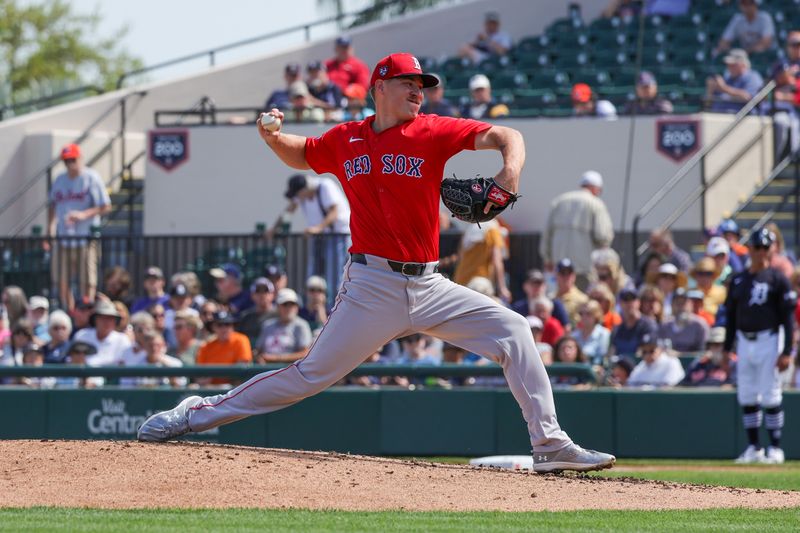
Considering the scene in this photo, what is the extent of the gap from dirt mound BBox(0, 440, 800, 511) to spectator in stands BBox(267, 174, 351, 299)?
26.2ft

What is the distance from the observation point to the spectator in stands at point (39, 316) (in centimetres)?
1641

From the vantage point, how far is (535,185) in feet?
63.3

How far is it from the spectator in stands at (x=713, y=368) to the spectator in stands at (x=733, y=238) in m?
2.12

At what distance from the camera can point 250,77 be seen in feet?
78.8

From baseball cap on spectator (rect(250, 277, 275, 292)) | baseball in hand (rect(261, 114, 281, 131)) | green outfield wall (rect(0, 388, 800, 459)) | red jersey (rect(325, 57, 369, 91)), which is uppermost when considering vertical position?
red jersey (rect(325, 57, 369, 91))

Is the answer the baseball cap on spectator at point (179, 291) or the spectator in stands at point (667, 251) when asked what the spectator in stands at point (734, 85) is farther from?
the baseball cap on spectator at point (179, 291)

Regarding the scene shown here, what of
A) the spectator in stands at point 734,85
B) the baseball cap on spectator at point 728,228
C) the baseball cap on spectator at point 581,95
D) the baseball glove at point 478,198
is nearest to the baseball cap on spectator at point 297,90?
the baseball cap on spectator at point 581,95

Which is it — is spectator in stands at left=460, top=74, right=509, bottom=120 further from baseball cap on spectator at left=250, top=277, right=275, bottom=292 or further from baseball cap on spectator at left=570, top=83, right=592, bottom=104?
baseball cap on spectator at left=250, top=277, right=275, bottom=292

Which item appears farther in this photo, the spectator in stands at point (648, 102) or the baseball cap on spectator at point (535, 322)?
the spectator in stands at point (648, 102)

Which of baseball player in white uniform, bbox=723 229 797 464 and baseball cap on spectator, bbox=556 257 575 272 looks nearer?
baseball player in white uniform, bbox=723 229 797 464

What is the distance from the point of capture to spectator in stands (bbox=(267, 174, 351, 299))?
16.2 metres

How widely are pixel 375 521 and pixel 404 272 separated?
134 cm

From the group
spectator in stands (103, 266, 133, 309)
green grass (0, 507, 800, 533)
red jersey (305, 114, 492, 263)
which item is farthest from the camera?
spectator in stands (103, 266, 133, 309)

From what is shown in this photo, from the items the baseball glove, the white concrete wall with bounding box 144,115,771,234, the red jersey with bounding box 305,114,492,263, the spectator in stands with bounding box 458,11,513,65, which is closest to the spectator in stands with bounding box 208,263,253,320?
the white concrete wall with bounding box 144,115,771,234
